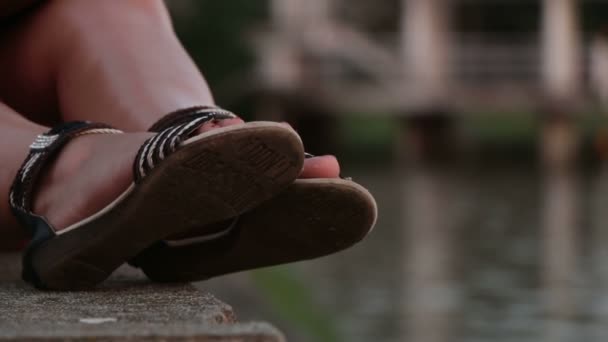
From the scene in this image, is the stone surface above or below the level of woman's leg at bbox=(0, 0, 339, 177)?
below

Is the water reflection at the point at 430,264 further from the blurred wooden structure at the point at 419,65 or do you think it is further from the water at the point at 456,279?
the blurred wooden structure at the point at 419,65

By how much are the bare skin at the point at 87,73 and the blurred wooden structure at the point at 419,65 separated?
1431 cm

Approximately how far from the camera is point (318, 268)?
25.7ft

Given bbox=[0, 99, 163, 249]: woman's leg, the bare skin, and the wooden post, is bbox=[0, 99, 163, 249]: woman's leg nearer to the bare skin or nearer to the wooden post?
the bare skin

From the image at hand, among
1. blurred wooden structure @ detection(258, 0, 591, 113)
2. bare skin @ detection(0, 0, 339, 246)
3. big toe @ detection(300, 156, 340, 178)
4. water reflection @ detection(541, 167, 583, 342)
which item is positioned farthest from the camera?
blurred wooden structure @ detection(258, 0, 591, 113)

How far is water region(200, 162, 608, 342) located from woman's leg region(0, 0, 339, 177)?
74.4 inches

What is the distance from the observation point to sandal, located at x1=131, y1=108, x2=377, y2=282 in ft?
4.57

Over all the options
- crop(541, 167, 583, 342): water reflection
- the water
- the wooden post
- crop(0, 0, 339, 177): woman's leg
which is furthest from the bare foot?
the wooden post

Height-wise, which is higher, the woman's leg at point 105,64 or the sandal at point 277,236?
the woman's leg at point 105,64

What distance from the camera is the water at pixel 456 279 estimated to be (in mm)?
5195

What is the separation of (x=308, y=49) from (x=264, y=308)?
42.6 ft

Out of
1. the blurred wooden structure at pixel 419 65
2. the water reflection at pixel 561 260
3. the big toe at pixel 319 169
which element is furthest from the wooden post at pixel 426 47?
the big toe at pixel 319 169

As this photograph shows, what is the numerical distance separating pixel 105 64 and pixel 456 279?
18.4 feet

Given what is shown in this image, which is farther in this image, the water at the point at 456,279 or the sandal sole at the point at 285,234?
the water at the point at 456,279
